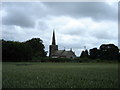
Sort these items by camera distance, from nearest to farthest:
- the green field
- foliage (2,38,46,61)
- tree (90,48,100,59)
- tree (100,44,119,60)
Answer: the green field < foliage (2,38,46,61) < tree (100,44,119,60) < tree (90,48,100,59)

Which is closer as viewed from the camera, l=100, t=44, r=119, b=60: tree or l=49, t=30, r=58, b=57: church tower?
l=100, t=44, r=119, b=60: tree

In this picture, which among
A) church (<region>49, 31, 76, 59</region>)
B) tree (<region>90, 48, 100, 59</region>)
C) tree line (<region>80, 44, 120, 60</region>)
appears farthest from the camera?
church (<region>49, 31, 76, 59</region>)

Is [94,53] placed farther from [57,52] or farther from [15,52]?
[15,52]

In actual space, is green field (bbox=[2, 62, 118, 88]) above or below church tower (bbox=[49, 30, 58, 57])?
below

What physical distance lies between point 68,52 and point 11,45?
59.9m

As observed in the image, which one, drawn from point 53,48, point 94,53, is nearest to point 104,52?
point 94,53

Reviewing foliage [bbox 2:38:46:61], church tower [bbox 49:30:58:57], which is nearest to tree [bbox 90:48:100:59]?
church tower [bbox 49:30:58:57]

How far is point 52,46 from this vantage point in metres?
131

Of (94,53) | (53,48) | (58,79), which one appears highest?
(53,48)

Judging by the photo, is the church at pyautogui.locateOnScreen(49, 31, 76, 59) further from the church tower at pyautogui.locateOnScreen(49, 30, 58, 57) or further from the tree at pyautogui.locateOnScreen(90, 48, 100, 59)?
the tree at pyautogui.locateOnScreen(90, 48, 100, 59)

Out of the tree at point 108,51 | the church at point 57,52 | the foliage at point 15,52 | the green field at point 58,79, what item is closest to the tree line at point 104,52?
the tree at point 108,51

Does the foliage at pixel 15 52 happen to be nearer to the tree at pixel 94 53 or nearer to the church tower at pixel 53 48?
the tree at pixel 94 53

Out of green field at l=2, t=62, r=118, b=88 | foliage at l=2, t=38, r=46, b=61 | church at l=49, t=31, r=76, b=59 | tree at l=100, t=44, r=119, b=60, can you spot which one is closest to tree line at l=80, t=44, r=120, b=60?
tree at l=100, t=44, r=119, b=60

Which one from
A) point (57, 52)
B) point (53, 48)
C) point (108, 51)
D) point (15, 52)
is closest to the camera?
point (15, 52)
